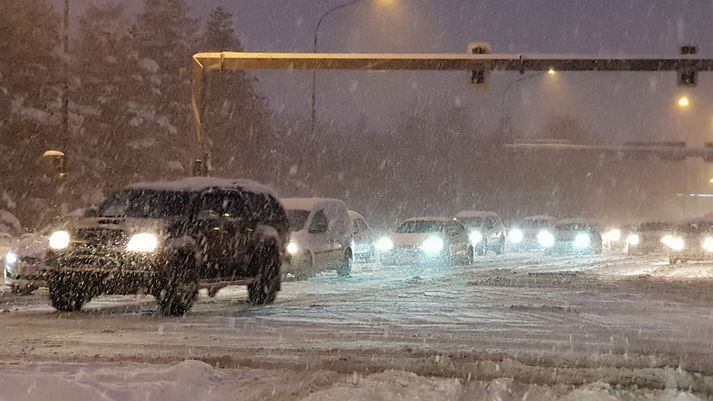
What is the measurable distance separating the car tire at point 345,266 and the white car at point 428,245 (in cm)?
712

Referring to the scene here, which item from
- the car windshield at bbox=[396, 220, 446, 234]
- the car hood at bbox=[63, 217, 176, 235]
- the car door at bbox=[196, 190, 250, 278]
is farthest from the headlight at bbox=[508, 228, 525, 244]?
the car hood at bbox=[63, 217, 176, 235]

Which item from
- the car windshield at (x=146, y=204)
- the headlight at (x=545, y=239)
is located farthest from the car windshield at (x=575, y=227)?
the car windshield at (x=146, y=204)

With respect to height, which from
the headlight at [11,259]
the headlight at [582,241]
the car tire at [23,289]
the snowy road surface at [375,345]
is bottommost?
the snowy road surface at [375,345]

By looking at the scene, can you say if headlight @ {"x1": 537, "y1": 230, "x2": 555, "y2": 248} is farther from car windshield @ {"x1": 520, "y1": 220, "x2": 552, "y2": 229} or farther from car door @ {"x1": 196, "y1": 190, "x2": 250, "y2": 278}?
car door @ {"x1": 196, "y1": 190, "x2": 250, "y2": 278}

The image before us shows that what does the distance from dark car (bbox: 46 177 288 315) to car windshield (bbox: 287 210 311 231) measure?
5362 millimetres

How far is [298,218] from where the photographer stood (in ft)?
83.1

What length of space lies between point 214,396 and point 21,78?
127 ft

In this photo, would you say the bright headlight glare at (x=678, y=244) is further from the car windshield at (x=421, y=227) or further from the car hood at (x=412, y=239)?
the car hood at (x=412, y=239)

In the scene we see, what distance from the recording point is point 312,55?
1245 inches

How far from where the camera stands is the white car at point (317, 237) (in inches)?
942

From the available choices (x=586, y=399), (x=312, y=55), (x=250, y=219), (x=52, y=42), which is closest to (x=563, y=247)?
(x=312, y=55)

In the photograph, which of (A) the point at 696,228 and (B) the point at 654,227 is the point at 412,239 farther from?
(B) the point at 654,227

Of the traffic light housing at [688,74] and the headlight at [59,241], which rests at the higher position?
the traffic light housing at [688,74]

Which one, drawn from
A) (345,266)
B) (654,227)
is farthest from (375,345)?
(654,227)
